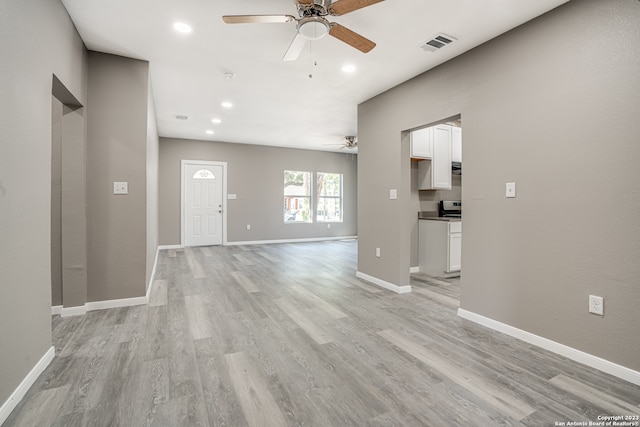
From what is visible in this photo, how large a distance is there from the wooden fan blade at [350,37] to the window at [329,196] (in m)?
6.64

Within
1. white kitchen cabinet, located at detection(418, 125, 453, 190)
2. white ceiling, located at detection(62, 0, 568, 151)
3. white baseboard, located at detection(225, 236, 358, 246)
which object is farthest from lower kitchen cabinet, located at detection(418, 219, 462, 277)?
white baseboard, located at detection(225, 236, 358, 246)

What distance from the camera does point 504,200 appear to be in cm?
264

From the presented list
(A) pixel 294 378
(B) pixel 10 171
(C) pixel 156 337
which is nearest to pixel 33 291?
(B) pixel 10 171

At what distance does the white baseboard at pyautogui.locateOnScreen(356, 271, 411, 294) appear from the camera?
12.5ft

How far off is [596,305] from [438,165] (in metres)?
3.11

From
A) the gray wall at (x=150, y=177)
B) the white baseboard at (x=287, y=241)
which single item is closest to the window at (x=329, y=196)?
the white baseboard at (x=287, y=241)

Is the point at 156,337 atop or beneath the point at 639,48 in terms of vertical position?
beneath

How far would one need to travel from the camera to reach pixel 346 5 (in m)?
1.91

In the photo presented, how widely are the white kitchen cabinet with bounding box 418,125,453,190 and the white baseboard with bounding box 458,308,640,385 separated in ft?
7.92

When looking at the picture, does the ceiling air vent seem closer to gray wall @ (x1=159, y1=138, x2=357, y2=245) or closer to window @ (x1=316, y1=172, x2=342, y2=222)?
gray wall @ (x1=159, y1=138, x2=357, y2=245)

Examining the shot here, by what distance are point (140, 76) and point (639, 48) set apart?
13.6ft

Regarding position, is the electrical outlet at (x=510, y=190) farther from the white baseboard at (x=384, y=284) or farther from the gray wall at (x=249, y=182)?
the gray wall at (x=249, y=182)

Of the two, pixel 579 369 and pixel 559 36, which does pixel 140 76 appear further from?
pixel 579 369

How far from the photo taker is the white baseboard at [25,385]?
1526 mm
